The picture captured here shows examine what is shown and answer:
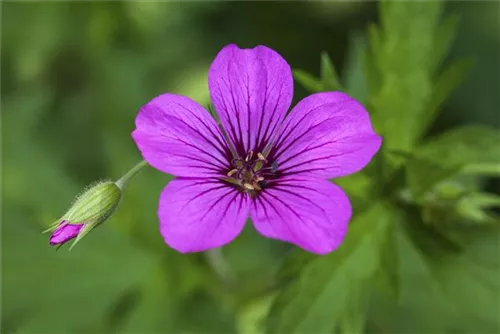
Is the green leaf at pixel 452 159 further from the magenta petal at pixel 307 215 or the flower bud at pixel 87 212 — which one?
the flower bud at pixel 87 212

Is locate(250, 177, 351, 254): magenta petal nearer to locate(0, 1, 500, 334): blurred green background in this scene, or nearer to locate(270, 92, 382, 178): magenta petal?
locate(270, 92, 382, 178): magenta petal

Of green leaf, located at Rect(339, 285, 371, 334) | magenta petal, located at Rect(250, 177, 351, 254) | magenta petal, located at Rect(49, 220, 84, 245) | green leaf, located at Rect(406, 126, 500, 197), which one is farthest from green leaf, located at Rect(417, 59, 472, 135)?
magenta petal, located at Rect(49, 220, 84, 245)

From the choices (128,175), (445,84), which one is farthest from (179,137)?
(445,84)

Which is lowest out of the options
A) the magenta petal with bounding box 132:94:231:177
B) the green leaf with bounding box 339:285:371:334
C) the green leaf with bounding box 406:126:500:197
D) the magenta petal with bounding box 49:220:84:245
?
the green leaf with bounding box 339:285:371:334

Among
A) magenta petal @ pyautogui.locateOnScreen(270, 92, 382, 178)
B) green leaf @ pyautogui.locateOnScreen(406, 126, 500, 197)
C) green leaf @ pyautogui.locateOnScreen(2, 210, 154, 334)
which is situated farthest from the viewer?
green leaf @ pyautogui.locateOnScreen(2, 210, 154, 334)

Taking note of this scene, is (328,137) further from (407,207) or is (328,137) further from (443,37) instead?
(443,37)

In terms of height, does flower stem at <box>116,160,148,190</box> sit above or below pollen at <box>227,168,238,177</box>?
above

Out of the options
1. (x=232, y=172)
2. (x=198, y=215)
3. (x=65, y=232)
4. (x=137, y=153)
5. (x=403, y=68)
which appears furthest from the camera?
(x=137, y=153)

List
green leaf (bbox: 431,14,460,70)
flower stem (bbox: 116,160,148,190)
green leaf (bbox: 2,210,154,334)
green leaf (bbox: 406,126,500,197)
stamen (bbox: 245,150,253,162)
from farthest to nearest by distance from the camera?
green leaf (bbox: 2,210,154,334), green leaf (bbox: 431,14,460,70), green leaf (bbox: 406,126,500,197), stamen (bbox: 245,150,253,162), flower stem (bbox: 116,160,148,190)
